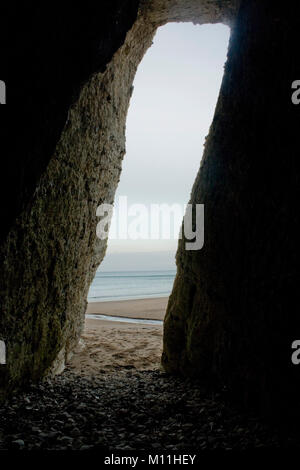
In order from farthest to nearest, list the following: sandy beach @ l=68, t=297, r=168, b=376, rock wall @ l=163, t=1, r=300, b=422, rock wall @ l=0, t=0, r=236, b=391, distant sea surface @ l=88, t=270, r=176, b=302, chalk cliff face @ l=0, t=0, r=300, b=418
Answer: distant sea surface @ l=88, t=270, r=176, b=302 < sandy beach @ l=68, t=297, r=168, b=376 < rock wall @ l=0, t=0, r=236, b=391 < chalk cliff face @ l=0, t=0, r=300, b=418 < rock wall @ l=163, t=1, r=300, b=422

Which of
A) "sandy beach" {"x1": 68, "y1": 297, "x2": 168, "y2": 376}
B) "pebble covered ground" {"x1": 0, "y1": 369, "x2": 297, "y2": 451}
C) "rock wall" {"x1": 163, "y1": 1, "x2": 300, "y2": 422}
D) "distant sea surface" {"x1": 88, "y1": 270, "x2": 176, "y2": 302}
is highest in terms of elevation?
"rock wall" {"x1": 163, "y1": 1, "x2": 300, "y2": 422}

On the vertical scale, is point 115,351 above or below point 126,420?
below

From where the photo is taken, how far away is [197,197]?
6453mm

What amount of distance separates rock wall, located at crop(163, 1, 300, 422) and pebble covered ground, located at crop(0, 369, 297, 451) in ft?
1.41

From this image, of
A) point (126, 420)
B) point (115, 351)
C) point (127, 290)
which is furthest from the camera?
point (127, 290)

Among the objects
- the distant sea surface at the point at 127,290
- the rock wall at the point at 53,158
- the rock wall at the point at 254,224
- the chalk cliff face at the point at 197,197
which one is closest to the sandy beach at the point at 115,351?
the rock wall at the point at 53,158

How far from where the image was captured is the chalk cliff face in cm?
443

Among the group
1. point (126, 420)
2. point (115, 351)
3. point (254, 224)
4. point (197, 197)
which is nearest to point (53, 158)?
point (197, 197)

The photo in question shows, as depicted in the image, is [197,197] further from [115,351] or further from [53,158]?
[115,351]

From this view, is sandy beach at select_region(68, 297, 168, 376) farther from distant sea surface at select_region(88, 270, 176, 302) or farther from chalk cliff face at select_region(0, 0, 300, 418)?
distant sea surface at select_region(88, 270, 176, 302)

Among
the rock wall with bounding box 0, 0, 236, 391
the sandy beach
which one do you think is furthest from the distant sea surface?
the rock wall with bounding box 0, 0, 236, 391

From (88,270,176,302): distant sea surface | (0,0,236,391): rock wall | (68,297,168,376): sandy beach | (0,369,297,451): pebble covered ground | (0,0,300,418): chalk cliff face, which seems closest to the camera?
(0,369,297,451): pebble covered ground

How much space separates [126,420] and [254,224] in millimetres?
3167

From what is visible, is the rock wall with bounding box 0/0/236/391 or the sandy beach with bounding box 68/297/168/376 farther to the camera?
the sandy beach with bounding box 68/297/168/376
